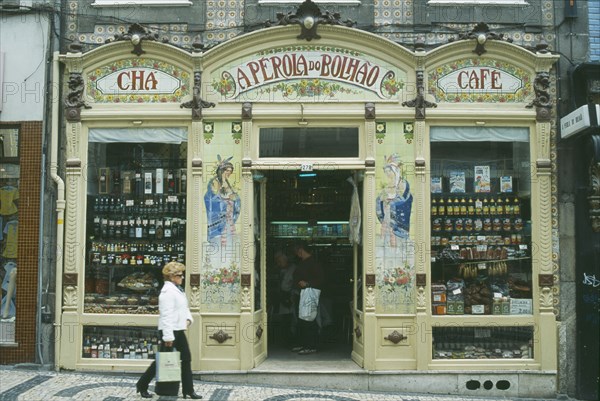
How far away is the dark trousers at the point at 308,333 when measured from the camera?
11.6m

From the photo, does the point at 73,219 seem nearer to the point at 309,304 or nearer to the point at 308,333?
the point at 309,304

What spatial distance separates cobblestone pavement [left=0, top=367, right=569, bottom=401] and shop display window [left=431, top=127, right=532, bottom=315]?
1585mm

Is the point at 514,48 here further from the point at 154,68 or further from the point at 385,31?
the point at 154,68

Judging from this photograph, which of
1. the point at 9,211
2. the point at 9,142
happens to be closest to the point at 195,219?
the point at 9,211

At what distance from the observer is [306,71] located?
1067 centimetres

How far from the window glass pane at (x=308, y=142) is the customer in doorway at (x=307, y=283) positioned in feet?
6.70

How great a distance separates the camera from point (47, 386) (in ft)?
31.0

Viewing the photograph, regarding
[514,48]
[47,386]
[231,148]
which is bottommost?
[47,386]

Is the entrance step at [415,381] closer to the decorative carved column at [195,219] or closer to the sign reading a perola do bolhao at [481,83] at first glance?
the decorative carved column at [195,219]

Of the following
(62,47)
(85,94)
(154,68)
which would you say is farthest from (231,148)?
(62,47)

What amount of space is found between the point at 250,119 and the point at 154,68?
5.43 feet

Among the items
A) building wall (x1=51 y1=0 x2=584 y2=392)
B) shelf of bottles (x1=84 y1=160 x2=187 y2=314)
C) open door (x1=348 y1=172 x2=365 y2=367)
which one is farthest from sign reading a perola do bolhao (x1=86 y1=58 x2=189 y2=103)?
open door (x1=348 y1=172 x2=365 y2=367)

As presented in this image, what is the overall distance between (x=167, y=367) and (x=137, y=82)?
174 inches

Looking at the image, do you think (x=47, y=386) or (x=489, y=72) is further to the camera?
(x=489, y=72)
